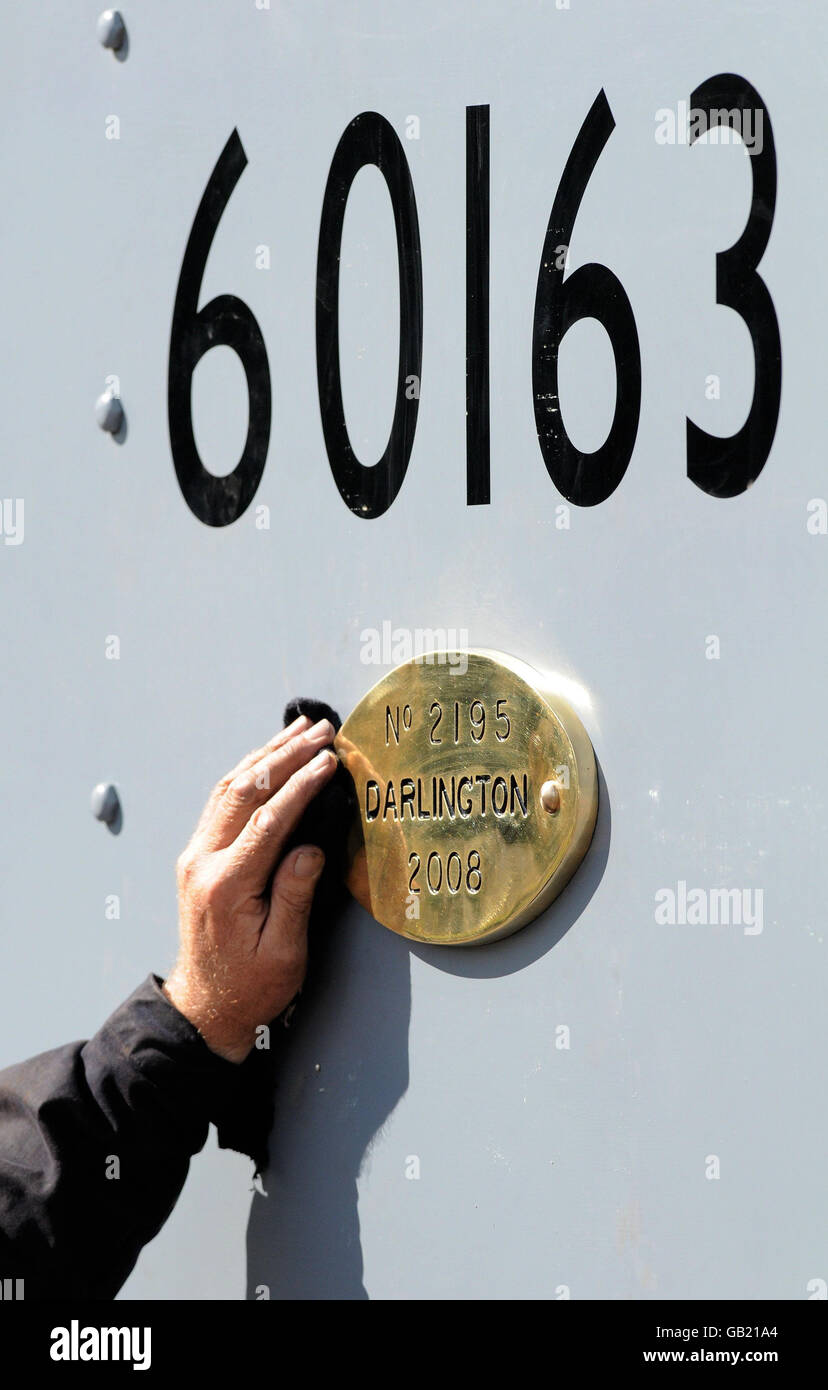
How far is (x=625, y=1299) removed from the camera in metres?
0.92

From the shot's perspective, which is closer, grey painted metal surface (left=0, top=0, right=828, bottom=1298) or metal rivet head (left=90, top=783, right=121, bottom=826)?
grey painted metal surface (left=0, top=0, right=828, bottom=1298)

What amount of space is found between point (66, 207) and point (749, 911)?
74 cm

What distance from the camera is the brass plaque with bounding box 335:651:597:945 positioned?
3.10ft

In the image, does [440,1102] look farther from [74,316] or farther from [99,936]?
[74,316]

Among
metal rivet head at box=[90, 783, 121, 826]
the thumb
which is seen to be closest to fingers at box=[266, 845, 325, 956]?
the thumb

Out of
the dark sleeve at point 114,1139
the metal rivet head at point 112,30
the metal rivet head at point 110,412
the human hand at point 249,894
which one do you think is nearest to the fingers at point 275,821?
the human hand at point 249,894

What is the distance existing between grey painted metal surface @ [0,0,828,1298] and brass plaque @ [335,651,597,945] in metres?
0.02

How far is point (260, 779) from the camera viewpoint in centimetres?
106

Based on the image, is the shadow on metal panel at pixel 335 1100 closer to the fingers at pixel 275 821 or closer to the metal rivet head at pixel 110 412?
the fingers at pixel 275 821

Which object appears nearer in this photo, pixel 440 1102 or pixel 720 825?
pixel 720 825

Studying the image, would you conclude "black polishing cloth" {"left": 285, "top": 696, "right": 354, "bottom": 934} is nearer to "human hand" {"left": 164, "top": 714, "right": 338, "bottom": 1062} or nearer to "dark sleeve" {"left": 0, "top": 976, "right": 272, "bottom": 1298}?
"human hand" {"left": 164, "top": 714, "right": 338, "bottom": 1062}

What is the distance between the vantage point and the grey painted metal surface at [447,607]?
88cm
